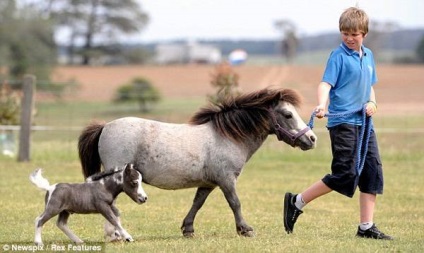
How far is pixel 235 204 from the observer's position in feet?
27.6

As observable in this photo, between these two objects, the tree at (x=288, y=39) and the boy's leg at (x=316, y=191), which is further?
the tree at (x=288, y=39)

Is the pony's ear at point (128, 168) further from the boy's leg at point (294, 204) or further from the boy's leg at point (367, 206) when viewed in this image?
the boy's leg at point (367, 206)

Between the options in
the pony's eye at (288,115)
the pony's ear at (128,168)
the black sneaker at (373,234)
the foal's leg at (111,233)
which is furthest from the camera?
the pony's eye at (288,115)

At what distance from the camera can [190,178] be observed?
27.3ft

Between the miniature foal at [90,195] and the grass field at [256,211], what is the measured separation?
263 millimetres

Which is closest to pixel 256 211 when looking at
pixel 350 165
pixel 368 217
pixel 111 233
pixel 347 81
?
pixel 368 217

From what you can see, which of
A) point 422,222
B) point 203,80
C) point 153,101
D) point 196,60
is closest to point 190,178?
point 422,222

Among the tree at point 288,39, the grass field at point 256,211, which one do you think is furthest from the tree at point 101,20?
the grass field at point 256,211

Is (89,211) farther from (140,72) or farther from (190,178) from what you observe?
(140,72)

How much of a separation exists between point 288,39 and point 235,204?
85.0 meters

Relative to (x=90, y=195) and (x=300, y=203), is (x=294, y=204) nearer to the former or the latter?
(x=300, y=203)

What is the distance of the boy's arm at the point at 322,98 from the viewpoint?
7.87 meters

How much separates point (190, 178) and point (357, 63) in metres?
1.91

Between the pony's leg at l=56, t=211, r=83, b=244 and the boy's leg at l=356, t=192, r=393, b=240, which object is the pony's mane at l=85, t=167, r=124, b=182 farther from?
the boy's leg at l=356, t=192, r=393, b=240
